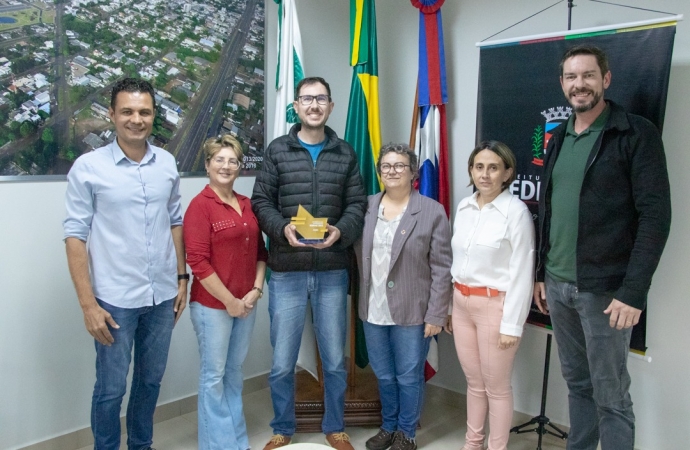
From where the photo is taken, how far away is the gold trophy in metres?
2.24

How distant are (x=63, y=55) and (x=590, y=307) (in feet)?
7.92

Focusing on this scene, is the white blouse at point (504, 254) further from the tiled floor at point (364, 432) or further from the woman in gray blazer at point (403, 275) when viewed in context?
the tiled floor at point (364, 432)

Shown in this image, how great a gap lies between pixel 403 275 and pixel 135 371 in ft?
4.00

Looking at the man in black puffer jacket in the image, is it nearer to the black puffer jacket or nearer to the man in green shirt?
the black puffer jacket

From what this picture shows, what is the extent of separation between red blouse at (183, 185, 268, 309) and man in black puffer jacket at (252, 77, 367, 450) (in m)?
0.12

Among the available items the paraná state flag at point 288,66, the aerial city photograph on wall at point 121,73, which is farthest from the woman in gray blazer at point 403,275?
the aerial city photograph on wall at point 121,73

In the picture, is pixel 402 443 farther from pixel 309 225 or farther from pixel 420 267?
pixel 309 225

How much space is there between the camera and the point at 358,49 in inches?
117

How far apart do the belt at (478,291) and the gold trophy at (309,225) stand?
636 mm

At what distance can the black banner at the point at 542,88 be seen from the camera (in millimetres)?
2131

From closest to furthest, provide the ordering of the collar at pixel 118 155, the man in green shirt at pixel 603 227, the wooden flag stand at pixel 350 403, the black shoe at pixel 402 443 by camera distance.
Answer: the man in green shirt at pixel 603 227 < the collar at pixel 118 155 < the black shoe at pixel 402 443 < the wooden flag stand at pixel 350 403

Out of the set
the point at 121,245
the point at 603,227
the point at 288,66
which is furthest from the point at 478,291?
the point at 288,66

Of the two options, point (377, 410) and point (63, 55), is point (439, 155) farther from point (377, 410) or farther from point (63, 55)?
point (63, 55)

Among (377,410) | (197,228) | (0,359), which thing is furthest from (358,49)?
(0,359)
